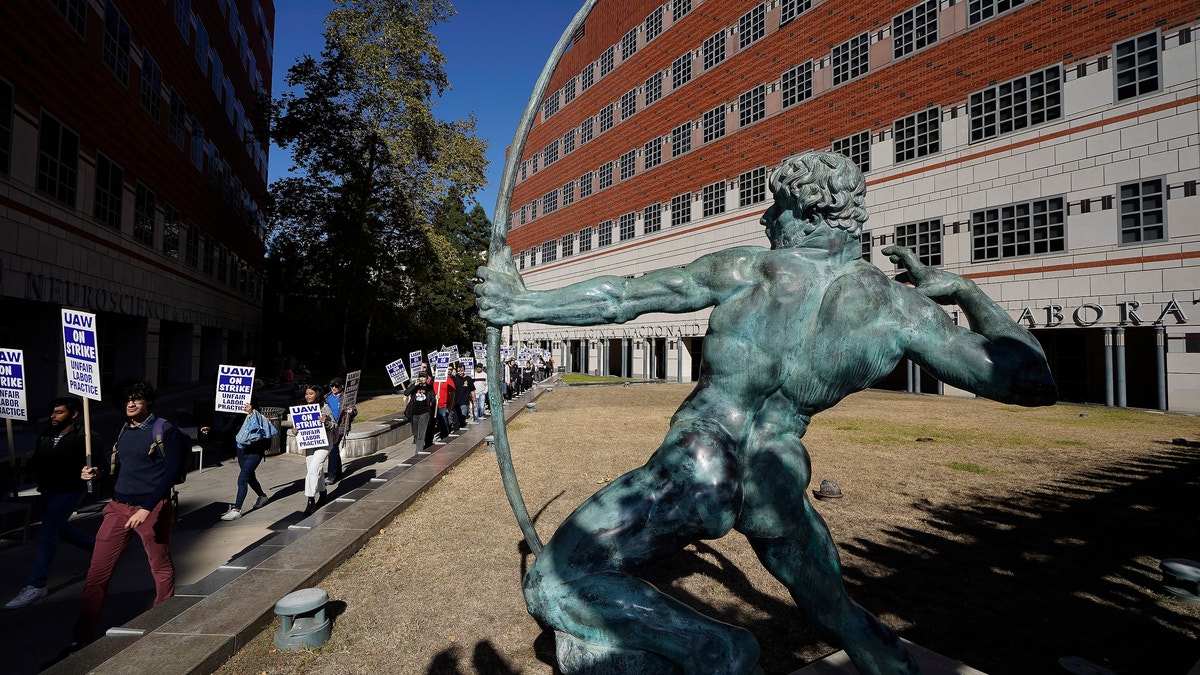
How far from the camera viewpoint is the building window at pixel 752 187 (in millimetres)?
29688

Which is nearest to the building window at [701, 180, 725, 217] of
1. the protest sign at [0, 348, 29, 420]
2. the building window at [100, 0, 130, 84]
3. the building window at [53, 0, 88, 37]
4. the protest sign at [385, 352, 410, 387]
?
the protest sign at [385, 352, 410, 387]

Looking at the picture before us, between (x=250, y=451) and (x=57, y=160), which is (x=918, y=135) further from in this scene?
(x=57, y=160)

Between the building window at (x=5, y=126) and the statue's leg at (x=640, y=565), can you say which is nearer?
the statue's leg at (x=640, y=565)

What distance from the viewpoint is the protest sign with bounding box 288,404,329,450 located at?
831 cm

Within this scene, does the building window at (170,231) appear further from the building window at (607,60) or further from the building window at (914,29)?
the building window at (914,29)

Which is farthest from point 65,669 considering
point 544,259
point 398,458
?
point 544,259

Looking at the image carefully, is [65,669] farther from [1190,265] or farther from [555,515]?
[1190,265]

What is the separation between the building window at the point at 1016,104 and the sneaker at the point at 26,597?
27.6 meters

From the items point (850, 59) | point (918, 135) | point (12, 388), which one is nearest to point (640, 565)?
point (12, 388)

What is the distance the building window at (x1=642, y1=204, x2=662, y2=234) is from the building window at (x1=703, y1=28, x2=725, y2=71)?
28.1ft

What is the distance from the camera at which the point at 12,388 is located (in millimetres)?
7262

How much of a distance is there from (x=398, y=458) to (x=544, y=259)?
1509 inches

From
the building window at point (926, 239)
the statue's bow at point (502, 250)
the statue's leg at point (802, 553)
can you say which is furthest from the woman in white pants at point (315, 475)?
the building window at point (926, 239)

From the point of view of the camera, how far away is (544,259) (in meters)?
49.8
